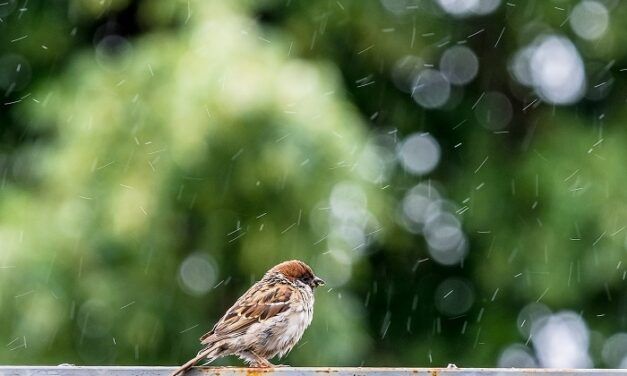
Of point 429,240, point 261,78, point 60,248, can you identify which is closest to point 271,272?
point 261,78

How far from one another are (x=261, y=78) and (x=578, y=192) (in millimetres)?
2729

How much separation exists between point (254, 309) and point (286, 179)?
1583 mm

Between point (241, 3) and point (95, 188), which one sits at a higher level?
point (241, 3)

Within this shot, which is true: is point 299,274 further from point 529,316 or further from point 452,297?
point 452,297

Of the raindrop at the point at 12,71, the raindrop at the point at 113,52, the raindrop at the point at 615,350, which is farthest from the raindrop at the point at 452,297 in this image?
the raindrop at the point at 12,71

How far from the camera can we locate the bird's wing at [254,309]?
197 inches

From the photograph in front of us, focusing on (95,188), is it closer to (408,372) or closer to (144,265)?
(144,265)

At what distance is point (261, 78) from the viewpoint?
6262 mm

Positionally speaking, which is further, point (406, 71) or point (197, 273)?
point (406, 71)

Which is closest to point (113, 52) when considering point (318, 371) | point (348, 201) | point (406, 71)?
point (406, 71)

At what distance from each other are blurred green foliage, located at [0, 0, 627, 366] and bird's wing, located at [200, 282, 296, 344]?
1.26m

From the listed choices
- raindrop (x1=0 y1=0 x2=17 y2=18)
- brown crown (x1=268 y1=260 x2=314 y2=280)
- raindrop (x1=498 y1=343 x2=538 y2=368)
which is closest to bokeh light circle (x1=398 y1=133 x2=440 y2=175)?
raindrop (x1=498 y1=343 x2=538 y2=368)

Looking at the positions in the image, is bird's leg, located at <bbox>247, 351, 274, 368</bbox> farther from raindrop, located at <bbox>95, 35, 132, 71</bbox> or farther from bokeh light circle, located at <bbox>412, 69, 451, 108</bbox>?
bokeh light circle, located at <bbox>412, 69, 451, 108</bbox>

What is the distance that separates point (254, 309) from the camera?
5.16 metres
